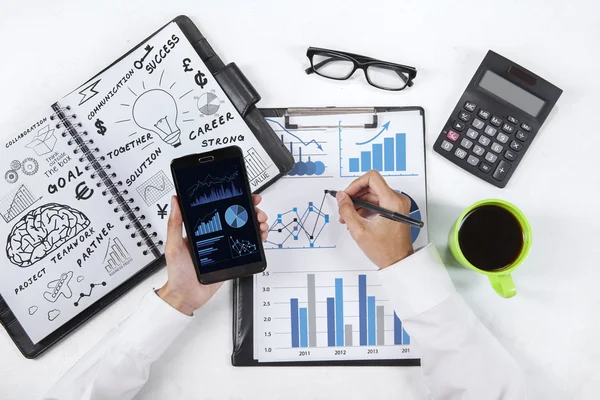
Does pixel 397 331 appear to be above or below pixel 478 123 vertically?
below

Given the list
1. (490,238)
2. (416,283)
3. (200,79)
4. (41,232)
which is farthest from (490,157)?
(41,232)

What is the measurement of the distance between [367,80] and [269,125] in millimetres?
166

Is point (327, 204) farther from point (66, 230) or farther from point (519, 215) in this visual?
point (66, 230)

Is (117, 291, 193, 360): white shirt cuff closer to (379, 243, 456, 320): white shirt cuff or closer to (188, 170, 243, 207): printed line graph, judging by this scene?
(188, 170, 243, 207): printed line graph

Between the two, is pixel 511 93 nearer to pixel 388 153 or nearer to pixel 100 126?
pixel 388 153

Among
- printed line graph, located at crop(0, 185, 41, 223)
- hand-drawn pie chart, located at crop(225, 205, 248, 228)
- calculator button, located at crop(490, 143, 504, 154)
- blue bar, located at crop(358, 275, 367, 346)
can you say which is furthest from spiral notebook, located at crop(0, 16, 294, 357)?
calculator button, located at crop(490, 143, 504, 154)

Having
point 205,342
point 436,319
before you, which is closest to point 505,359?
point 436,319

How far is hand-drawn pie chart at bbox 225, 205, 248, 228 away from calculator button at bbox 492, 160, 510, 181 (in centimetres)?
38

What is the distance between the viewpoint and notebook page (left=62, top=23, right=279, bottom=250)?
0.76 metres

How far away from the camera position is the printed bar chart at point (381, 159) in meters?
0.78

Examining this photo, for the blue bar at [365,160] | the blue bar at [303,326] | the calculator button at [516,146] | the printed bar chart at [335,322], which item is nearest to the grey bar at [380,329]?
the printed bar chart at [335,322]

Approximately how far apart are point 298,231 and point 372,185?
0.45 feet

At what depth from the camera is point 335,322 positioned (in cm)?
77

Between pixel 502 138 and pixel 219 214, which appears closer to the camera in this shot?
pixel 219 214
